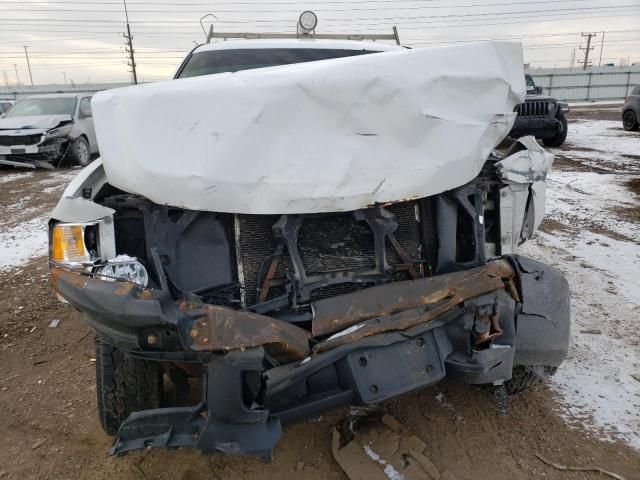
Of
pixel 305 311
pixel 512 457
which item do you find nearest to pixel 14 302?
pixel 305 311

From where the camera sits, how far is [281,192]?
199cm

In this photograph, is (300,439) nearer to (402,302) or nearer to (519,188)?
(402,302)

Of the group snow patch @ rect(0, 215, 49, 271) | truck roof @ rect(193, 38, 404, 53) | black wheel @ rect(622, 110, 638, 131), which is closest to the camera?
truck roof @ rect(193, 38, 404, 53)

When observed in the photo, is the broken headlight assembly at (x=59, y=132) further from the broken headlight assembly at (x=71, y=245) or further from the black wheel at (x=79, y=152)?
the broken headlight assembly at (x=71, y=245)

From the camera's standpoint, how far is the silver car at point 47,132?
989 centimetres

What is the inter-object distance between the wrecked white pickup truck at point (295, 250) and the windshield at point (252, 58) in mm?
1551

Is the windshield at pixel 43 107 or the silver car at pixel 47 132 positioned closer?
the silver car at pixel 47 132

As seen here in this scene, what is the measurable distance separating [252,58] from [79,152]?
8417 millimetres

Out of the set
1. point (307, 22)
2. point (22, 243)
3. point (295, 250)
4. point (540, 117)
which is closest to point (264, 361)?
point (295, 250)

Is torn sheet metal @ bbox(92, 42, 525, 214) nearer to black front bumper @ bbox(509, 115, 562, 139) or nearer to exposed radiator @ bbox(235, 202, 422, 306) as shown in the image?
exposed radiator @ bbox(235, 202, 422, 306)

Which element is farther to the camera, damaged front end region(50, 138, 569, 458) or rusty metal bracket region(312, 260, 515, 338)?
rusty metal bracket region(312, 260, 515, 338)

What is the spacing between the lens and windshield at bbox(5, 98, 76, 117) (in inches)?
423

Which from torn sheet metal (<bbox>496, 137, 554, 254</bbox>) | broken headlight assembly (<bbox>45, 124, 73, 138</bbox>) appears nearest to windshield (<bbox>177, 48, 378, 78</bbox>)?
torn sheet metal (<bbox>496, 137, 554, 254</bbox>)

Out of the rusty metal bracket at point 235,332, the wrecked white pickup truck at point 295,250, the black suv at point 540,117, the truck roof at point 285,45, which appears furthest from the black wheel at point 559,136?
the rusty metal bracket at point 235,332
